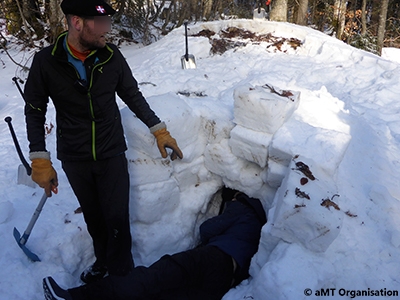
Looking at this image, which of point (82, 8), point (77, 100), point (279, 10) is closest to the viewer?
point (82, 8)

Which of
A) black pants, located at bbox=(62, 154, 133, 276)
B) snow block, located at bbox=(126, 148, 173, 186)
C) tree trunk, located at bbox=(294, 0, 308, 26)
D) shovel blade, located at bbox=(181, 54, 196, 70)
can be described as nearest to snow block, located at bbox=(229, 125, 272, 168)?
snow block, located at bbox=(126, 148, 173, 186)

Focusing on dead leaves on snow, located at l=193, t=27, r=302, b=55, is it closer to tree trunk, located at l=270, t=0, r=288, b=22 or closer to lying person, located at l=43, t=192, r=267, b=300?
tree trunk, located at l=270, t=0, r=288, b=22

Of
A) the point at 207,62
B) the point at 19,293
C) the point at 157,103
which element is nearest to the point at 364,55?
the point at 207,62

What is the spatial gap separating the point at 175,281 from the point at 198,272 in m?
0.20

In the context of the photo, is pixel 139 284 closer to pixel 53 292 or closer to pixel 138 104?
pixel 53 292

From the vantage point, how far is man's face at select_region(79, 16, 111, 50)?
176cm

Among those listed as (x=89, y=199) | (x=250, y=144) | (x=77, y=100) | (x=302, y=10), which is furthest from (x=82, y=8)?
(x=302, y=10)

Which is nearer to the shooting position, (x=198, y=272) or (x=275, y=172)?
(x=198, y=272)

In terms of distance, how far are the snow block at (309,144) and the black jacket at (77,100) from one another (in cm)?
128

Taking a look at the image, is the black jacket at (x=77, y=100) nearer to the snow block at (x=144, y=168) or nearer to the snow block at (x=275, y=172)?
the snow block at (x=144, y=168)

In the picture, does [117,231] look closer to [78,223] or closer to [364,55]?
[78,223]

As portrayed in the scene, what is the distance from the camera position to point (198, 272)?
2.31 m

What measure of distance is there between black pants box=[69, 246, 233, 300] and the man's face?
1.50m

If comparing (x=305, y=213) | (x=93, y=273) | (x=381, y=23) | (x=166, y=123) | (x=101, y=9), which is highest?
(x=101, y=9)
